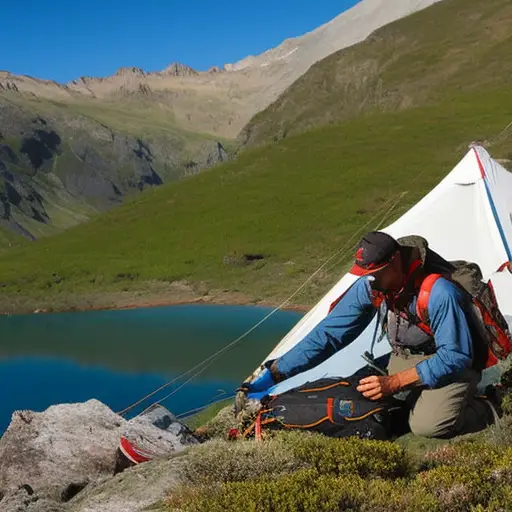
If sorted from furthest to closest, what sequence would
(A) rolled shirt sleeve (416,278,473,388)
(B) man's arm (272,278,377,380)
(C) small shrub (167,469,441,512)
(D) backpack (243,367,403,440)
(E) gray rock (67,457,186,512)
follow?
(B) man's arm (272,278,377,380) < (D) backpack (243,367,403,440) < (A) rolled shirt sleeve (416,278,473,388) < (E) gray rock (67,457,186,512) < (C) small shrub (167,469,441,512)

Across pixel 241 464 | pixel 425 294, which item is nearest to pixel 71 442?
pixel 241 464

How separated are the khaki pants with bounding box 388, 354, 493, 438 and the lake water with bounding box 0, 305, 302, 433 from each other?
12200 millimetres

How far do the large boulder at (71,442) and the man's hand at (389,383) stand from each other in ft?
8.93

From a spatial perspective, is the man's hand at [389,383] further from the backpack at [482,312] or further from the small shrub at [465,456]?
the small shrub at [465,456]

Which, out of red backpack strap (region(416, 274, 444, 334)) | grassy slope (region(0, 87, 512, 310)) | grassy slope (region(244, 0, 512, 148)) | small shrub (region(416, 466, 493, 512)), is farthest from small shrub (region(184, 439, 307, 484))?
grassy slope (region(244, 0, 512, 148))

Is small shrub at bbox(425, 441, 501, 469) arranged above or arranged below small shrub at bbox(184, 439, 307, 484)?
below

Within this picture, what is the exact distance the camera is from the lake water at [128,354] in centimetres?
2120

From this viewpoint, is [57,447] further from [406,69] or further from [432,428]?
[406,69]

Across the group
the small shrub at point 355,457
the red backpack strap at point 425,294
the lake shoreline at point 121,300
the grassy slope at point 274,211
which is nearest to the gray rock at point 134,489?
the small shrub at point 355,457

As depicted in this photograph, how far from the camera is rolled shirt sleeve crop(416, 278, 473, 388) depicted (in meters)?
5.86

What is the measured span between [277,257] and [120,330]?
1469 centimetres

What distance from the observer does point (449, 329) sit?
5.87m

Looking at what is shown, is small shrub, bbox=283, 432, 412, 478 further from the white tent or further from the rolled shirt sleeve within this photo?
the white tent

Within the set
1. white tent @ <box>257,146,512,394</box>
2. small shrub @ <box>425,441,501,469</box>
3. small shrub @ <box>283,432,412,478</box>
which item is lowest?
small shrub @ <box>425,441,501,469</box>
